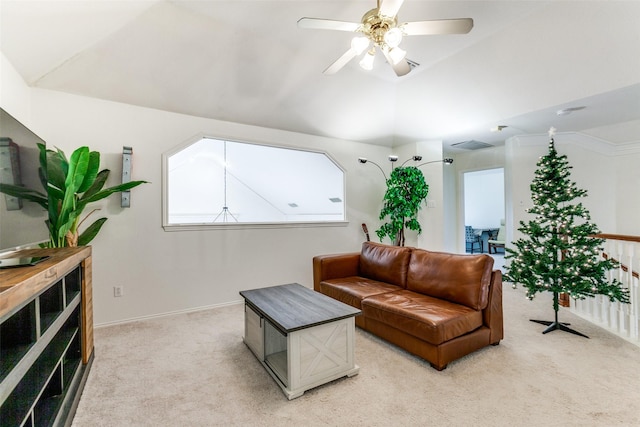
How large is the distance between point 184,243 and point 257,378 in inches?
79.4

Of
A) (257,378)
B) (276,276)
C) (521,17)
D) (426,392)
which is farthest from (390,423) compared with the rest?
(521,17)

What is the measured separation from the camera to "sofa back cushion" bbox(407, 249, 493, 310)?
7.73ft

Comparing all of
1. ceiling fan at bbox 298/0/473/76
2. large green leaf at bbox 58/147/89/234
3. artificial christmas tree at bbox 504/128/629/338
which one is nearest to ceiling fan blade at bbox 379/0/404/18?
ceiling fan at bbox 298/0/473/76

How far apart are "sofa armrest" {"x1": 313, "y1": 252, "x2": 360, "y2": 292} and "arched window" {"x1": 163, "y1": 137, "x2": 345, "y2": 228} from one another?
3.30ft

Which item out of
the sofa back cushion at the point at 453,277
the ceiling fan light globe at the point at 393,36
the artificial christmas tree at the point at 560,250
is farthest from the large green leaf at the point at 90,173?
the artificial christmas tree at the point at 560,250

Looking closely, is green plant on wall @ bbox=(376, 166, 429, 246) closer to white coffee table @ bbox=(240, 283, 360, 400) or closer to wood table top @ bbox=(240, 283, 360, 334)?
wood table top @ bbox=(240, 283, 360, 334)

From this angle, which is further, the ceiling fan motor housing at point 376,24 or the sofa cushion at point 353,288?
the sofa cushion at point 353,288

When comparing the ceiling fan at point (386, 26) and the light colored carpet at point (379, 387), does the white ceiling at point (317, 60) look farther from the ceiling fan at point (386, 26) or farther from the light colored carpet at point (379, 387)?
the light colored carpet at point (379, 387)

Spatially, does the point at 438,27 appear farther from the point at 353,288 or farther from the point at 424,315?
the point at 353,288

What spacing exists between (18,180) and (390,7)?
2.35 meters

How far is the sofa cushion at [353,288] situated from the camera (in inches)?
110

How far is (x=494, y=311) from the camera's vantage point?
2.41 meters

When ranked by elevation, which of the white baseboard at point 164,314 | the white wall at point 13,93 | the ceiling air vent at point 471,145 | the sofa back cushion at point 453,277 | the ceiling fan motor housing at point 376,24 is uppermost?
the ceiling fan motor housing at point 376,24

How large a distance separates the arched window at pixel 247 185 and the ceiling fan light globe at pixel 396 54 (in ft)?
7.83
